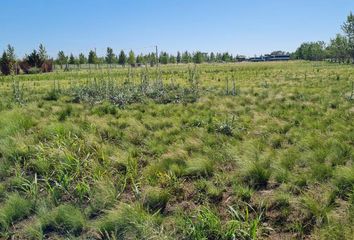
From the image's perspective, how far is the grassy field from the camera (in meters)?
4.26

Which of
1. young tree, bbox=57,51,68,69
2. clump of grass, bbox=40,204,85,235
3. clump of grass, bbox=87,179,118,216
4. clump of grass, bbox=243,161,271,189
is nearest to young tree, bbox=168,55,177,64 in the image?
young tree, bbox=57,51,68,69

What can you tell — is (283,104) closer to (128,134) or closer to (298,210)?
(128,134)

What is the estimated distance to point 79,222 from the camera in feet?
14.7

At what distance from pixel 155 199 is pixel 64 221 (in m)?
1.17

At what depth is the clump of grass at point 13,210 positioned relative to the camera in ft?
15.2

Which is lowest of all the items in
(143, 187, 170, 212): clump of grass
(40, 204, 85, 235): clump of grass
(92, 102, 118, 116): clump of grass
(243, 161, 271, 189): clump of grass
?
(40, 204, 85, 235): clump of grass

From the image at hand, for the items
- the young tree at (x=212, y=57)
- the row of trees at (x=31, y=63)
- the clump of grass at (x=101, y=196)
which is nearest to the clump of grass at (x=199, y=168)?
the clump of grass at (x=101, y=196)

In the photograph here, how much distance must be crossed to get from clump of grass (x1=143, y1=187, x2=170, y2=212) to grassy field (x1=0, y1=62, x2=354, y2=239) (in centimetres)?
1

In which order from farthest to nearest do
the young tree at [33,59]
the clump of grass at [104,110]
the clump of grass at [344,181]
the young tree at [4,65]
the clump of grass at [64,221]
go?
the young tree at [33,59], the young tree at [4,65], the clump of grass at [104,110], the clump of grass at [344,181], the clump of grass at [64,221]

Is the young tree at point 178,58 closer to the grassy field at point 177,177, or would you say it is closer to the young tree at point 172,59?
the young tree at point 172,59

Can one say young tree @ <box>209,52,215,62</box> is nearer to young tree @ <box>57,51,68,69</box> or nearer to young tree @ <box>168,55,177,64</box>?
young tree @ <box>168,55,177,64</box>

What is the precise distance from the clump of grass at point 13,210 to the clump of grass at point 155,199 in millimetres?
1553

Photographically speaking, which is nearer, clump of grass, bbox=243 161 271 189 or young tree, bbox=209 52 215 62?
clump of grass, bbox=243 161 271 189

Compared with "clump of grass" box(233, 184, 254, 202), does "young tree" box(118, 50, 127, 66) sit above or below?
above
